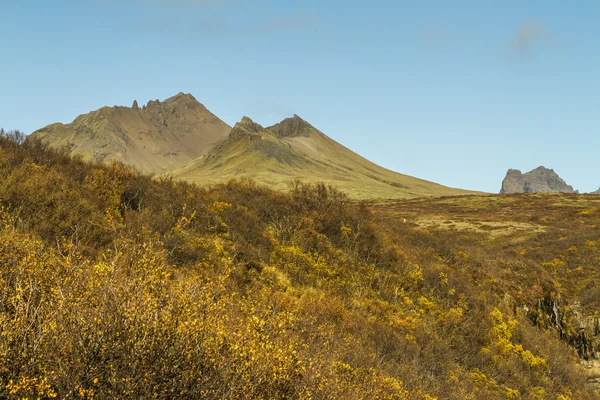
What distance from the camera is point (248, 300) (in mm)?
11406

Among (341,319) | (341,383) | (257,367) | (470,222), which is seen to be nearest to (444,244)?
(341,319)

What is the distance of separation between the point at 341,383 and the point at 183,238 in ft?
29.1

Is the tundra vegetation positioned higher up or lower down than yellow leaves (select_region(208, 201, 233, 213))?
lower down

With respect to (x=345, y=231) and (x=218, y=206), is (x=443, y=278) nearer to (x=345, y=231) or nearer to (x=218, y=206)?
(x=345, y=231)

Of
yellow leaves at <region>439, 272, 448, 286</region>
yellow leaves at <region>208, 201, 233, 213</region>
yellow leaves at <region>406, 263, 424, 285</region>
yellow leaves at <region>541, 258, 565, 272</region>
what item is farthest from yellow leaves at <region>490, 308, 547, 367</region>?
yellow leaves at <region>541, 258, 565, 272</region>

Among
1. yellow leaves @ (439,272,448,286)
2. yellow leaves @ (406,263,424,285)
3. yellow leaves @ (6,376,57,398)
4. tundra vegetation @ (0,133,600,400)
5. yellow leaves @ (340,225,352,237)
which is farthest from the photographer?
yellow leaves @ (340,225,352,237)

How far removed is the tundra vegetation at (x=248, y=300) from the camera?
5465mm

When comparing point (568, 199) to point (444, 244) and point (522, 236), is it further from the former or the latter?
point (444, 244)

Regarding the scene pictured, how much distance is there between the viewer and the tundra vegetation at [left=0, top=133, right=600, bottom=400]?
5465 mm

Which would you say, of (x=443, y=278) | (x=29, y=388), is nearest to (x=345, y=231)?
(x=443, y=278)

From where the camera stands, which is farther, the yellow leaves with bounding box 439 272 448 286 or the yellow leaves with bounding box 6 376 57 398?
the yellow leaves with bounding box 439 272 448 286

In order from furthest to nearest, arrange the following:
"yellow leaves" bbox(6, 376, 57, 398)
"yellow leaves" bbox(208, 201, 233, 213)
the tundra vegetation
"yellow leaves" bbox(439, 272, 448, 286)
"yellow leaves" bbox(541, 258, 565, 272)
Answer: "yellow leaves" bbox(541, 258, 565, 272), "yellow leaves" bbox(439, 272, 448, 286), "yellow leaves" bbox(208, 201, 233, 213), the tundra vegetation, "yellow leaves" bbox(6, 376, 57, 398)

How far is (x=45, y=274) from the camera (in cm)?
689

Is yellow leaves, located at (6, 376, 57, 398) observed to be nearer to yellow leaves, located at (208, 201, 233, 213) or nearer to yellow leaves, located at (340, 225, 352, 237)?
yellow leaves, located at (208, 201, 233, 213)
